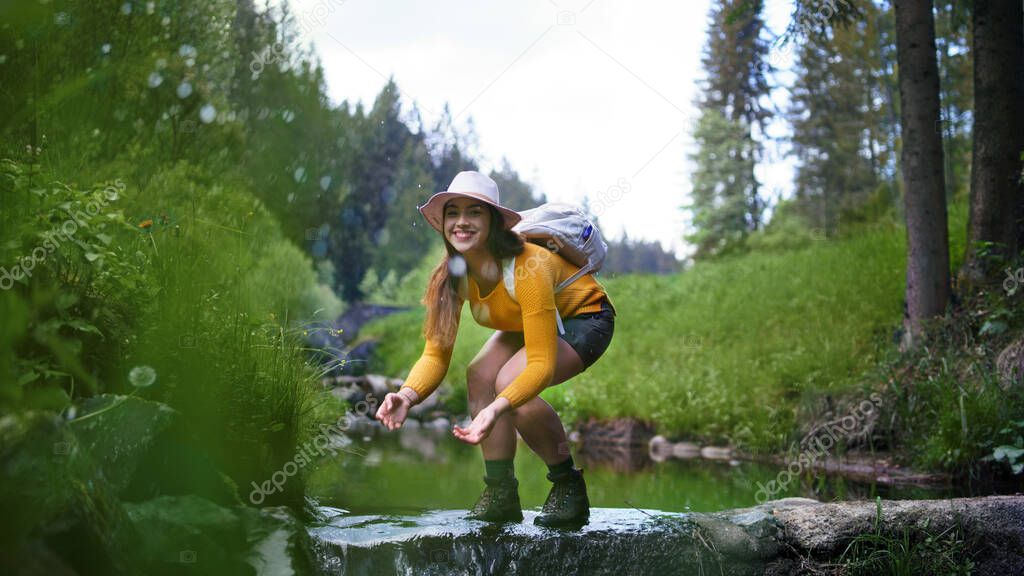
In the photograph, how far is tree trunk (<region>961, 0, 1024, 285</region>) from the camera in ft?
25.6

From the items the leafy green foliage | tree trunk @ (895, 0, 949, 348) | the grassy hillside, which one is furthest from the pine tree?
the leafy green foliage

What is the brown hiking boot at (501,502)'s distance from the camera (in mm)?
3553

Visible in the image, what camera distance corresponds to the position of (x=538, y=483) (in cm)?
648

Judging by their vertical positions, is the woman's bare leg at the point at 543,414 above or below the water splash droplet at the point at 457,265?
below

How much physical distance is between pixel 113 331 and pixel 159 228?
2.71ft

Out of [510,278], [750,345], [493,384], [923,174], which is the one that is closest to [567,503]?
[493,384]

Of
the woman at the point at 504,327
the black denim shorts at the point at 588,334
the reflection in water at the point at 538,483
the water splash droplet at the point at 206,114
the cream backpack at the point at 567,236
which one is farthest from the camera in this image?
the water splash droplet at the point at 206,114

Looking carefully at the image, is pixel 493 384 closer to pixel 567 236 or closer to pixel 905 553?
pixel 567 236

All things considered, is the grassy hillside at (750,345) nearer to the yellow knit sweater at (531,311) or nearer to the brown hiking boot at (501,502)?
the yellow knit sweater at (531,311)

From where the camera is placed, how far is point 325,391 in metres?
4.52

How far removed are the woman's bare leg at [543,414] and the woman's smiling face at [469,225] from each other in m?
0.49

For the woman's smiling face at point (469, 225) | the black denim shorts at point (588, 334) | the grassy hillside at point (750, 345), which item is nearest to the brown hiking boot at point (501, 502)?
the black denim shorts at point (588, 334)

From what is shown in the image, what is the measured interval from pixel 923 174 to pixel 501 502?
628 centimetres

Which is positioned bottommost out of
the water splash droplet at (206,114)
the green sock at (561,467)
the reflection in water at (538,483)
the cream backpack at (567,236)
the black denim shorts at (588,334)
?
the reflection in water at (538,483)
